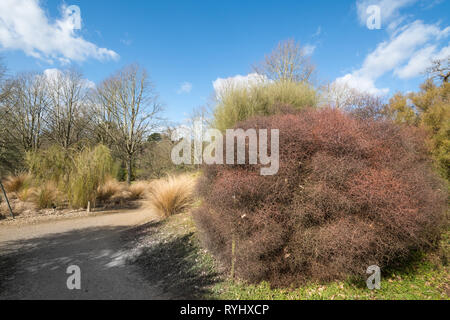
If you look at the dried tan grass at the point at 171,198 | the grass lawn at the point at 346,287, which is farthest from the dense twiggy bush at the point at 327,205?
the dried tan grass at the point at 171,198

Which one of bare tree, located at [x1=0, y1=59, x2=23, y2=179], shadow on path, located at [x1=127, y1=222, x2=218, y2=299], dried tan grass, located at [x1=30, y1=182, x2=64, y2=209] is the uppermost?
bare tree, located at [x1=0, y1=59, x2=23, y2=179]

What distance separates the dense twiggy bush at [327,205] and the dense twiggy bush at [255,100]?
131 inches

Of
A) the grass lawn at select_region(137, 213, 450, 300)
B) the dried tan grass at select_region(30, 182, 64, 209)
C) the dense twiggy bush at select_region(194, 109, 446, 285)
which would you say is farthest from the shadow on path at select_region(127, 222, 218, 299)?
the dried tan grass at select_region(30, 182, 64, 209)

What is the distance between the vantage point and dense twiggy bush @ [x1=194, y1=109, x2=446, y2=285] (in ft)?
9.04

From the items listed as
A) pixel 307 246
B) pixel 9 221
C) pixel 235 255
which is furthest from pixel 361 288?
pixel 9 221

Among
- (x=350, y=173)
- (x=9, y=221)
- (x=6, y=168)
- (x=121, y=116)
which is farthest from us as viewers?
(x=121, y=116)

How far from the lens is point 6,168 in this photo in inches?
502

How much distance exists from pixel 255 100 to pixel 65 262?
6.36m

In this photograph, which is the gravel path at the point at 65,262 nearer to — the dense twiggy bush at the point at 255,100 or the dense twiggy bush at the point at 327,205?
the dense twiggy bush at the point at 327,205

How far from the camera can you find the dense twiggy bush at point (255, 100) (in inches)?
262

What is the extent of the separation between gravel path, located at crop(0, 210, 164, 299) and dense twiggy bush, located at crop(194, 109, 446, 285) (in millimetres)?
1724

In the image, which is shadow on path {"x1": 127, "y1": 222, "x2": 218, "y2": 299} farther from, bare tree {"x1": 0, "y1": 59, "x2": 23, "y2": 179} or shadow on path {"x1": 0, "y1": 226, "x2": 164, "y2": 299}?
bare tree {"x1": 0, "y1": 59, "x2": 23, "y2": 179}
